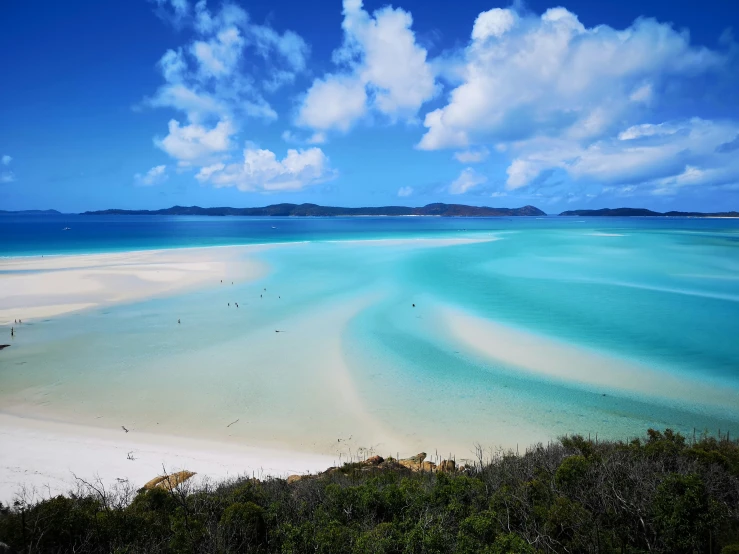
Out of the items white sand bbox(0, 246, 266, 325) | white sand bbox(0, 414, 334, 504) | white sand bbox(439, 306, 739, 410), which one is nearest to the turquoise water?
white sand bbox(439, 306, 739, 410)

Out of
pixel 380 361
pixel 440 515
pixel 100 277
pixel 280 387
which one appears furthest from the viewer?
pixel 100 277

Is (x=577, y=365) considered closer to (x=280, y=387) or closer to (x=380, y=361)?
(x=380, y=361)

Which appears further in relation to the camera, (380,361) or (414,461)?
(380,361)

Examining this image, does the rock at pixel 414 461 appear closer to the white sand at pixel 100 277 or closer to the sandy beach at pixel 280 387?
the sandy beach at pixel 280 387

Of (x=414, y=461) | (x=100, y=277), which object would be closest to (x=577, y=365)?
(x=414, y=461)

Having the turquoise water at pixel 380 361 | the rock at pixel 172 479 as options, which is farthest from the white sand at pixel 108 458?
the turquoise water at pixel 380 361

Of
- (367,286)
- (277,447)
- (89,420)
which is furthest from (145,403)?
(367,286)

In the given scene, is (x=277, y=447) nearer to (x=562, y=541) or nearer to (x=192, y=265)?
(x=562, y=541)
